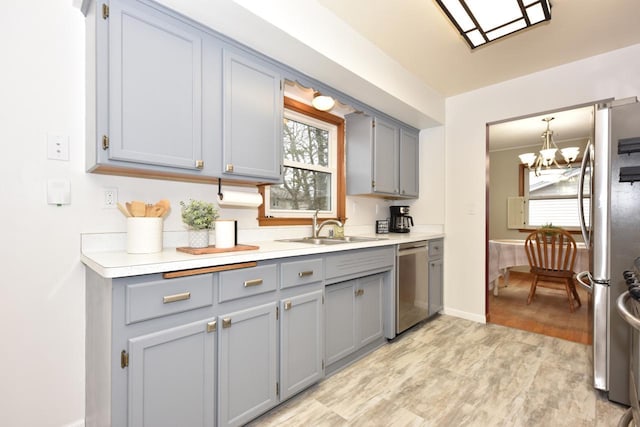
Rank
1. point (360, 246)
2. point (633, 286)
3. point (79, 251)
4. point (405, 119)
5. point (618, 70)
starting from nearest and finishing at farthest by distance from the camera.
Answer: point (633, 286) → point (79, 251) → point (360, 246) → point (618, 70) → point (405, 119)

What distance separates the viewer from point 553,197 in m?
5.68

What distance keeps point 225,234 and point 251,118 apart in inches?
28.9

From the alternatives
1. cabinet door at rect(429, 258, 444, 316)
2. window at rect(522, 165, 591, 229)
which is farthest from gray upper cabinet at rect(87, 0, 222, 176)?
window at rect(522, 165, 591, 229)

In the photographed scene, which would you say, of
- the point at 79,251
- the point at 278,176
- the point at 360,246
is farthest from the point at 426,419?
the point at 79,251

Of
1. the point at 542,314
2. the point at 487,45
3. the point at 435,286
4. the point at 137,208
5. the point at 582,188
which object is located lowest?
the point at 542,314

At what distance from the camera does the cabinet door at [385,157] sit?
9.89ft

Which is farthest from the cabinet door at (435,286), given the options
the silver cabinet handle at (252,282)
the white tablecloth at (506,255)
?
the silver cabinet handle at (252,282)

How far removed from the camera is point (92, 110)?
144 cm

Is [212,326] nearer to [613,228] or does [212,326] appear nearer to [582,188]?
[613,228]

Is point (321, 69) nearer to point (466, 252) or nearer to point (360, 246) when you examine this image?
point (360, 246)

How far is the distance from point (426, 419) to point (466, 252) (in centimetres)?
209

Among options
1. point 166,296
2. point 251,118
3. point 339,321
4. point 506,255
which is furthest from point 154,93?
point 506,255

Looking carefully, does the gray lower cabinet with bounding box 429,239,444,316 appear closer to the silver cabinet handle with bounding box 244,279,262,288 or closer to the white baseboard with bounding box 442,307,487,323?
the white baseboard with bounding box 442,307,487,323

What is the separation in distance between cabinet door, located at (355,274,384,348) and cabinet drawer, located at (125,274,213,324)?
1.27 metres
